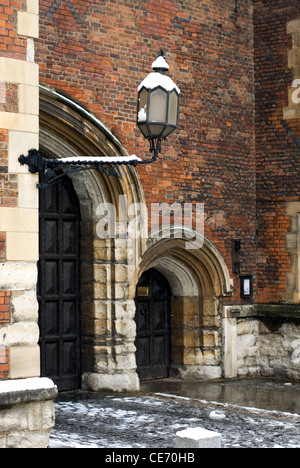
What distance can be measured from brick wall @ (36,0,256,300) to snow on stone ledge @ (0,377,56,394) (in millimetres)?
4156

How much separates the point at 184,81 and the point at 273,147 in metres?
1.85

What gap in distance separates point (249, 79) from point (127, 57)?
259cm

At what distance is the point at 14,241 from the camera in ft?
23.2

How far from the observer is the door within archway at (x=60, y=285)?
33.9 feet

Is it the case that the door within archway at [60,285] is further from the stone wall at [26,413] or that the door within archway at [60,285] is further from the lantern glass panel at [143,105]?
the stone wall at [26,413]

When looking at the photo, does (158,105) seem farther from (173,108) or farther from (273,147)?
(273,147)

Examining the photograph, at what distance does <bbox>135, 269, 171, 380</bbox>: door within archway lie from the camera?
38.2 feet

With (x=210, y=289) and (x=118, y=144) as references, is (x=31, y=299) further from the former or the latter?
(x=210, y=289)

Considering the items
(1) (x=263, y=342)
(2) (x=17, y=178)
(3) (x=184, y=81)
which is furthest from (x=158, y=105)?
(1) (x=263, y=342)

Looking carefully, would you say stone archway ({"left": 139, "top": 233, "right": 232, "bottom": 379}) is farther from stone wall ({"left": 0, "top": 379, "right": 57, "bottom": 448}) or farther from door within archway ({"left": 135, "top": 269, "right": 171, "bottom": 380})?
stone wall ({"left": 0, "top": 379, "right": 57, "bottom": 448})

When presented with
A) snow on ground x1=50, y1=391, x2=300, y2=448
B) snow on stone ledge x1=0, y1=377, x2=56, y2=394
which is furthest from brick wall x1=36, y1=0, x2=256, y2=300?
snow on stone ledge x1=0, y1=377, x2=56, y2=394

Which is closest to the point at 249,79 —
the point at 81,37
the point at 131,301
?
the point at 81,37

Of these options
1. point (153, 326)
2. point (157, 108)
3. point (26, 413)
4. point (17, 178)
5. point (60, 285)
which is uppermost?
point (157, 108)

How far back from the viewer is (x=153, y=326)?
1184 centimetres
